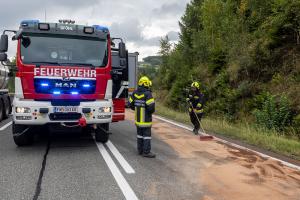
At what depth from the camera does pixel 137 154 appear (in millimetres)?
8047

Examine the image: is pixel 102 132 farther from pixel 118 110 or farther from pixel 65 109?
pixel 65 109

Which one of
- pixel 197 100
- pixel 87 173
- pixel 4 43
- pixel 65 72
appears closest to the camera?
pixel 87 173

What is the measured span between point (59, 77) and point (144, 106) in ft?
6.65

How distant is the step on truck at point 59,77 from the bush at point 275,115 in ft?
23.0

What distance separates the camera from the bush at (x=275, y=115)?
13.3 m

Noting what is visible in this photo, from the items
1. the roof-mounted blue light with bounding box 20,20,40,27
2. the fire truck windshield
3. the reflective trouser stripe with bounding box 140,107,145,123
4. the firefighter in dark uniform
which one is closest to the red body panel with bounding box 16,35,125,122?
the fire truck windshield

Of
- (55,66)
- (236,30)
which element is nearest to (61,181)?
(55,66)

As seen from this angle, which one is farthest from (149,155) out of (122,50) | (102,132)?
(122,50)

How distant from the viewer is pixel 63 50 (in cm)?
845

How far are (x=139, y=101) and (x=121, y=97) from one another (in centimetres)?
248

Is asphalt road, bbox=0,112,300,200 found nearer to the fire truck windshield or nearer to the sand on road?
the sand on road

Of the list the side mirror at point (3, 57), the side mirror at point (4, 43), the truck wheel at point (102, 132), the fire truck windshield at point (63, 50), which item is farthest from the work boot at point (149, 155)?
the side mirror at point (4, 43)

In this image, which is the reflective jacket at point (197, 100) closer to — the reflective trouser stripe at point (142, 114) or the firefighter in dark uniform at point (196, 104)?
the firefighter in dark uniform at point (196, 104)

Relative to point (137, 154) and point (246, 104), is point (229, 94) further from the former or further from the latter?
point (137, 154)
